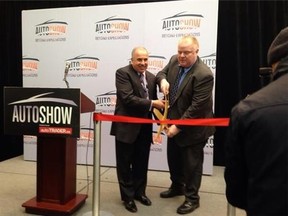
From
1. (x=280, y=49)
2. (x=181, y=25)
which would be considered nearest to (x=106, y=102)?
(x=181, y=25)

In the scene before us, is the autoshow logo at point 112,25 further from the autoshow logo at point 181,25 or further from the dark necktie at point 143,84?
the dark necktie at point 143,84

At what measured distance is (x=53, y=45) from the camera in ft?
15.1

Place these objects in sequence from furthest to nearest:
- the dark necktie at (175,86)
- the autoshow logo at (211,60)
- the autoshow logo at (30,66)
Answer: the autoshow logo at (30,66) < the autoshow logo at (211,60) < the dark necktie at (175,86)

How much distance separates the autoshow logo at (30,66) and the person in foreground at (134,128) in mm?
2080

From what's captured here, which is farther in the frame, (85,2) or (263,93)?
(85,2)

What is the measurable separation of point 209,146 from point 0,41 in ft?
11.9

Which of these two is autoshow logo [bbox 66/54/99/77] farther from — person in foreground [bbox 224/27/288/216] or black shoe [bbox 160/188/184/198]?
person in foreground [bbox 224/27/288/216]

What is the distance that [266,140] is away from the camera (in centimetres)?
106

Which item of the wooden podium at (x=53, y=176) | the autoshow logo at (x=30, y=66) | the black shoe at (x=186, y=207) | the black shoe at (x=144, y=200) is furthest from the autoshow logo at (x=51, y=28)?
the black shoe at (x=186, y=207)

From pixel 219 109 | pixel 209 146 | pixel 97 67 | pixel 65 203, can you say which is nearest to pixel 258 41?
pixel 219 109

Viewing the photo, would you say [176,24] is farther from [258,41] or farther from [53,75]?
[53,75]

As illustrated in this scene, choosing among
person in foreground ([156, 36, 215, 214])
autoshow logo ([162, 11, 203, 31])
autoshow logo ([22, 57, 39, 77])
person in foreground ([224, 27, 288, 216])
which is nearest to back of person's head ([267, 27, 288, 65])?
person in foreground ([224, 27, 288, 216])

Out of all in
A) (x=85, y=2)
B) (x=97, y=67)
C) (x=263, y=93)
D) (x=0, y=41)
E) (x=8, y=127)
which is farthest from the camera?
(x=0, y=41)

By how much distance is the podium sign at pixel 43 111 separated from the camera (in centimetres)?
258
